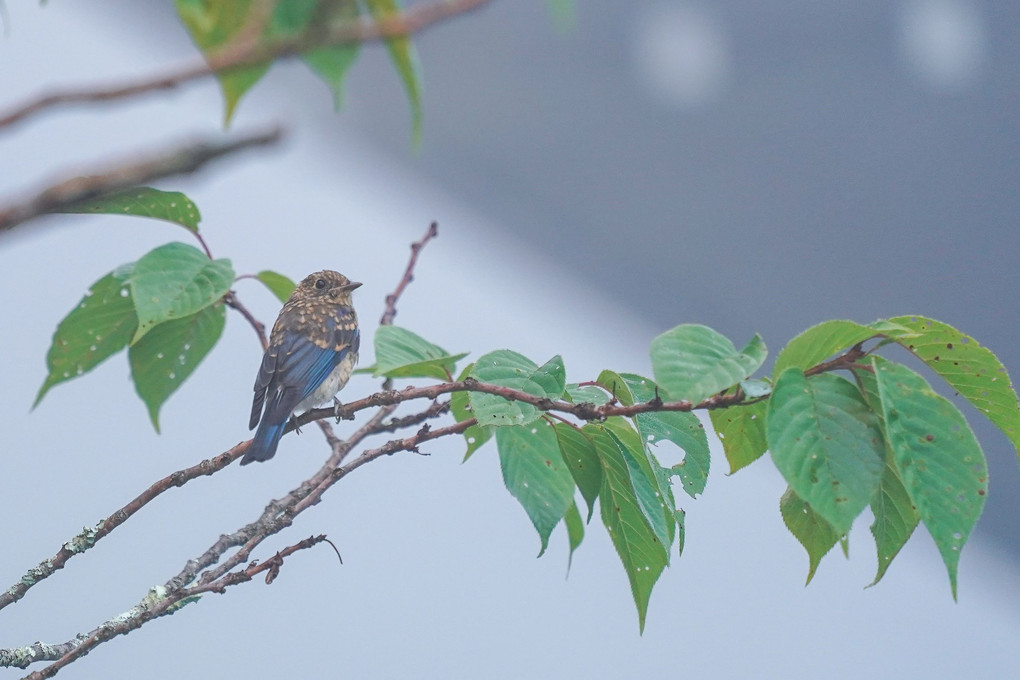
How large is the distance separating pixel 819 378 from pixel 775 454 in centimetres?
7

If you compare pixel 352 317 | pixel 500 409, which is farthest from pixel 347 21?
pixel 352 317

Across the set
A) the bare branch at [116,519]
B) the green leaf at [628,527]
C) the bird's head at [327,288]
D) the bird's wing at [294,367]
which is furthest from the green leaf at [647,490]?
the bird's head at [327,288]

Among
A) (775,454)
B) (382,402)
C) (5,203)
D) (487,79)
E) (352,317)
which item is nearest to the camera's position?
(5,203)

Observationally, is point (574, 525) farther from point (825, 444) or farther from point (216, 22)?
point (216, 22)

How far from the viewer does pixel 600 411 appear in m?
0.49

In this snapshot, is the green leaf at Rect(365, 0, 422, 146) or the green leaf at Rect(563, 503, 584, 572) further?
the green leaf at Rect(563, 503, 584, 572)

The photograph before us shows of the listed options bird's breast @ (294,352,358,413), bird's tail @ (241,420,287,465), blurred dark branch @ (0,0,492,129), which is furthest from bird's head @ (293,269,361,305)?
blurred dark branch @ (0,0,492,129)

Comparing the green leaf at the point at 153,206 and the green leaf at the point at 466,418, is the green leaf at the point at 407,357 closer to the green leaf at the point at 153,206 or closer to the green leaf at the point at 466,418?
the green leaf at the point at 466,418

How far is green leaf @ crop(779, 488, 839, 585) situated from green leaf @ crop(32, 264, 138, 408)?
461 millimetres

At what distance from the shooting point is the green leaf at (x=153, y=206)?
606mm

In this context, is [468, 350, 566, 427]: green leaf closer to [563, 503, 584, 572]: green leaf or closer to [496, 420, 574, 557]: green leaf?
[496, 420, 574, 557]: green leaf

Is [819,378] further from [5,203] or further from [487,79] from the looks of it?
[487,79]

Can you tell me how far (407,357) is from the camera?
0.55m

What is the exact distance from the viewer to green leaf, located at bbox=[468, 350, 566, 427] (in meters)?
0.50
